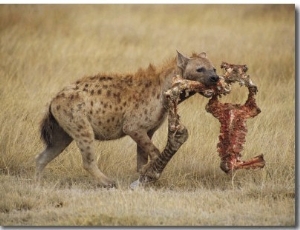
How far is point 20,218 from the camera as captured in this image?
230 inches

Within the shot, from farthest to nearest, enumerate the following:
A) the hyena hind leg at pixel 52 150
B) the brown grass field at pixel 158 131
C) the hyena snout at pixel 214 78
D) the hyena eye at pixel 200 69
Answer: the hyena hind leg at pixel 52 150
the hyena eye at pixel 200 69
the hyena snout at pixel 214 78
the brown grass field at pixel 158 131

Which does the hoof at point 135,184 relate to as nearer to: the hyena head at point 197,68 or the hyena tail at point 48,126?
the hyena tail at point 48,126

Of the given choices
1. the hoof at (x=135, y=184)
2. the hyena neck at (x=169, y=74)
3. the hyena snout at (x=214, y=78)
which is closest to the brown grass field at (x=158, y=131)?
the hoof at (x=135, y=184)

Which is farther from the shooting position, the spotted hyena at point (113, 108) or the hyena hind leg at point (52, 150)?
the hyena hind leg at point (52, 150)

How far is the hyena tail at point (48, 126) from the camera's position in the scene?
253 inches

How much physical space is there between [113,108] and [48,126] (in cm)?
44

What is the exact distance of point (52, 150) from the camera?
654 cm

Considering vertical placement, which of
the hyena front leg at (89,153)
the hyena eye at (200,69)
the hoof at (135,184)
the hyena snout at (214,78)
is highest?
the hyena eye at (200,69)

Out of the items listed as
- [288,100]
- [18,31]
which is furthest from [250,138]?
[18,31]

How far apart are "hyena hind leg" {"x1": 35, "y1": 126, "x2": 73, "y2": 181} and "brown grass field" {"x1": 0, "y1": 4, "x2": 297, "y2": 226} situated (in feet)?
0.30

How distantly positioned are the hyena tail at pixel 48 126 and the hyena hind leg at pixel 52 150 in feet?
0.15

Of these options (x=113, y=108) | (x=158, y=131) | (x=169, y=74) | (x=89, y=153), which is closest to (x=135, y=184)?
(x=89, y=153)

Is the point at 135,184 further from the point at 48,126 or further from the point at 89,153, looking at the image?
the point at 48,126

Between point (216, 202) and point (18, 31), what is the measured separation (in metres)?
2.91
